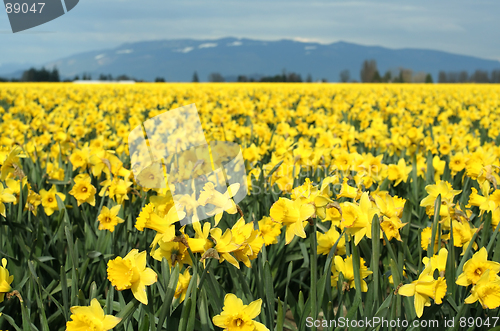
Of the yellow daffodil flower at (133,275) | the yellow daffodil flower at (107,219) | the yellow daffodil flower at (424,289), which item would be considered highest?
the yellow daffodil flower at (133,275)

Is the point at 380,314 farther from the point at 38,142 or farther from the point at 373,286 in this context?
the point at 38,142

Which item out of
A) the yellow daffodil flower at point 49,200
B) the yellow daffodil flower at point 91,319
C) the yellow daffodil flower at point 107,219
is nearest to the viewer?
the yellow daffodil flower at point 91,319

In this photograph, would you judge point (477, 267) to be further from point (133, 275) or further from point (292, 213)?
point (133, 275)

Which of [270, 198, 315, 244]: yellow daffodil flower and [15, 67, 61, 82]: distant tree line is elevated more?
[15, 67, 61, 82]: distant tree line

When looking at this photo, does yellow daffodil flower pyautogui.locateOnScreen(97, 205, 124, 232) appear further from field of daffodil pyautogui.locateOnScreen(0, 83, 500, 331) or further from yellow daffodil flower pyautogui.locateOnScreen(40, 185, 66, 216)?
yellow daffodil flower pyautogui.locateOnScreen(40, 185, 66, 216)

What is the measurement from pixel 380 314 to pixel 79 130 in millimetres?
4398

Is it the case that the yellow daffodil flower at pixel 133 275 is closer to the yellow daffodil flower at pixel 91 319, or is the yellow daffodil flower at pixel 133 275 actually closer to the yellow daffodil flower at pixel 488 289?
the yellow daffodil flower at pixel 91 319

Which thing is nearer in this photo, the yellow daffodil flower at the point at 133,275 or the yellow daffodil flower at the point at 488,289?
the yellow daffodil flower at the point at 133,275

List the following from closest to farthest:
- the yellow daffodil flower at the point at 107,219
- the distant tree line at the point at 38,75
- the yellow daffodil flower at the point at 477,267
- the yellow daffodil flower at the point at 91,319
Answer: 1. the yellow daffodil flower at the point at 91,319
2. the yellow daffodil flower at the point at 477,267
3. the yellow daffodil flower at the point at 107,219
4. the distant tree line at the point at 38,75

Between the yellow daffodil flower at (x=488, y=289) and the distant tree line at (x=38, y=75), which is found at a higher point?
the distant tree line at (x=38, y=75)

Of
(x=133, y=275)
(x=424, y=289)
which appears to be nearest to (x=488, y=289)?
(x=424, y=289)

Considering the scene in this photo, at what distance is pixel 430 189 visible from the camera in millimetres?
1819

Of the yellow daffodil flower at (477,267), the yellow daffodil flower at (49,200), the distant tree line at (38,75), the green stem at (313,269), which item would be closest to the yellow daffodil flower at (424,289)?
the yellow daffodil flower at (477,267)

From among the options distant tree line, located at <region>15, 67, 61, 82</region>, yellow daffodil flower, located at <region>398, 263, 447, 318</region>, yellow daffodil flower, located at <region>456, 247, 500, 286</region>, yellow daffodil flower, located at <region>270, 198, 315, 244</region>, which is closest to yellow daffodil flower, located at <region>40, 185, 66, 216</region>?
yellow daffodil flower, located at <region>270, 198, 315, 244</region>
